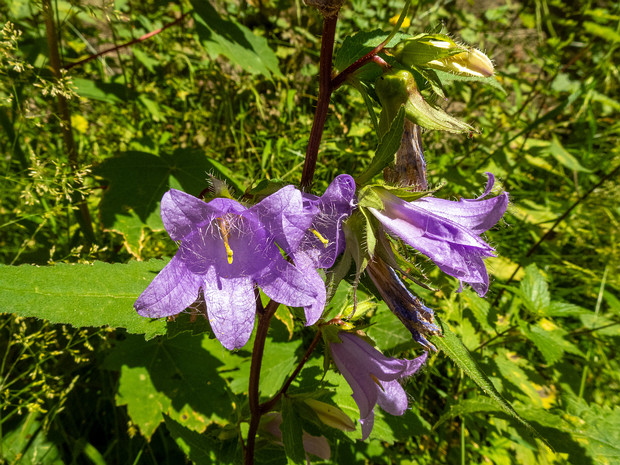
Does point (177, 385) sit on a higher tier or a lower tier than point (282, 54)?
lower

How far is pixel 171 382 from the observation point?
2.13 metres

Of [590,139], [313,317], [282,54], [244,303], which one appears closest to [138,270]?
[244,303]

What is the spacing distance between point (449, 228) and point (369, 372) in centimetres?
52

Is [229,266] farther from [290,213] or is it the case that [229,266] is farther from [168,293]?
[290,213]

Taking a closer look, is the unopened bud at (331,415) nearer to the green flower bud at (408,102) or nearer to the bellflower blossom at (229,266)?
the bellflower blossom at (229,266)

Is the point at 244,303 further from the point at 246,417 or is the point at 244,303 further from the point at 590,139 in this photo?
the point at 590,139

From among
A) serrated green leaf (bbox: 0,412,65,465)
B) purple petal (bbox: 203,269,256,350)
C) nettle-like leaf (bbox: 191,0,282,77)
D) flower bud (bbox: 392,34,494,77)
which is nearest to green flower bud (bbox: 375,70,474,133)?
flower bud (bbox: 392,34,494,77)

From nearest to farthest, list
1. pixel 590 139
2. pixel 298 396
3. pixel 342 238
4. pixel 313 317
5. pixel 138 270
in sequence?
pixel 313 317
pixel 342 238
pixel 138 270
pixel 298 396
pixel 590 139

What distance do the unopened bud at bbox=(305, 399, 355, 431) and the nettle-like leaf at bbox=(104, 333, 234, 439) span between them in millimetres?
635

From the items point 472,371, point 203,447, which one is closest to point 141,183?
point 203,447

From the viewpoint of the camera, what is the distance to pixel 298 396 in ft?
5.12

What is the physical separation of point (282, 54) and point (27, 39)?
1.93m

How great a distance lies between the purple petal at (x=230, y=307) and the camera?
1.08m

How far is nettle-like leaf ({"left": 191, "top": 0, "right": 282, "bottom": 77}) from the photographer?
96.3 inches
